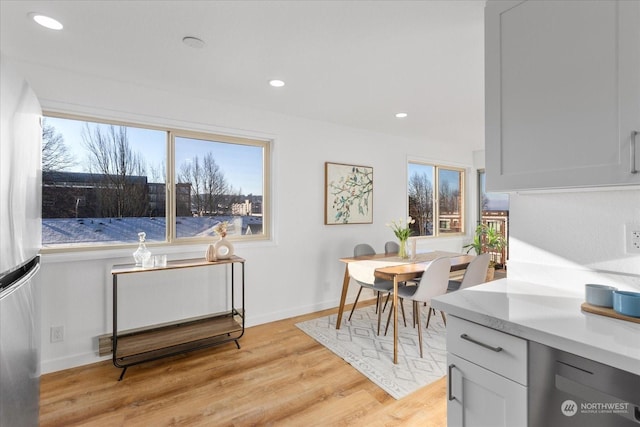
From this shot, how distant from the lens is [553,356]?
982 mm

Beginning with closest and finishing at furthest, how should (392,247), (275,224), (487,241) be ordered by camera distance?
(275,224) < (392,247) < (487,241)

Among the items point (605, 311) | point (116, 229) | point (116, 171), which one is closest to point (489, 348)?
point (605, 311)

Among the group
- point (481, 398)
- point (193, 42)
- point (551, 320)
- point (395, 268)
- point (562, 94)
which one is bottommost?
point (481, 398)

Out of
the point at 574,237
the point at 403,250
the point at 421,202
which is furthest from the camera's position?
the point at 421,202

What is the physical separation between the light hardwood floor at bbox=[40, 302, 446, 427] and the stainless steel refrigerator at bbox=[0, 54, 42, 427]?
0.73 m

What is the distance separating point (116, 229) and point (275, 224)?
4.90ft

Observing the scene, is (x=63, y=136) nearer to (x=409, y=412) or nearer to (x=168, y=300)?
(x=168, y=300)

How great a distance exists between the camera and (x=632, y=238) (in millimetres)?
1300

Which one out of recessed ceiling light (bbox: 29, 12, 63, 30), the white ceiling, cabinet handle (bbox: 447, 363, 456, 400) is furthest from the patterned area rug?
recessed ceiling light (bbox: 29, 12, 63, 30)

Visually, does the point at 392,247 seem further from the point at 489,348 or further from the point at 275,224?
the point at 489,348

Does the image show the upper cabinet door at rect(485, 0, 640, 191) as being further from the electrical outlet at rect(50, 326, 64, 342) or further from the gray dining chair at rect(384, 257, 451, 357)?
the electrical outlet at rect(50, 326, 64, 342)

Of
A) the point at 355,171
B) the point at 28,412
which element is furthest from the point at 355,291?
the point at 28,412

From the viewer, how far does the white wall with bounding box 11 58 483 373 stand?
2424 mm

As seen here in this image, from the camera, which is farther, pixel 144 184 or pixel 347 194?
pixel 347 194
